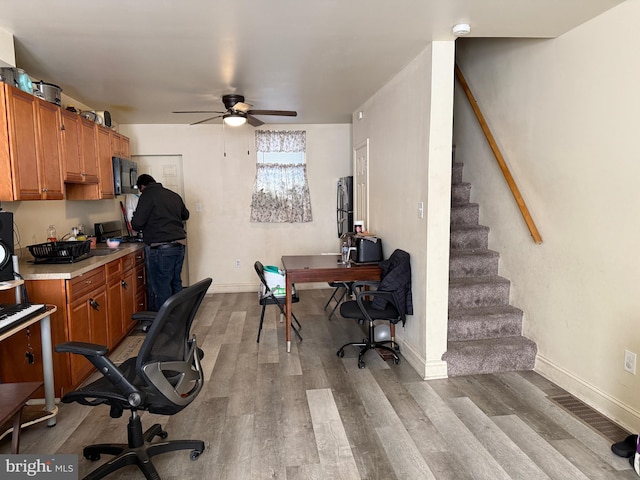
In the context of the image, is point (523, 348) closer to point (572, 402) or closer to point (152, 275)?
point (572, 402)

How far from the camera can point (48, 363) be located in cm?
262

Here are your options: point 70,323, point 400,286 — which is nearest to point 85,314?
point 70,323

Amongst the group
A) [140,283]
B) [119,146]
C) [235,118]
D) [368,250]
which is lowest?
[140,283]

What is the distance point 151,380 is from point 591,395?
2714mm

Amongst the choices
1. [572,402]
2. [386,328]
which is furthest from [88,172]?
[572,402]

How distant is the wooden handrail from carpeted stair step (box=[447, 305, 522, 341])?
0.69 metres

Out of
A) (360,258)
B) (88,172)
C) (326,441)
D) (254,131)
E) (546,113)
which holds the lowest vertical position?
(326,441)

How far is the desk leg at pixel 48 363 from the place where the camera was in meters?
2.61

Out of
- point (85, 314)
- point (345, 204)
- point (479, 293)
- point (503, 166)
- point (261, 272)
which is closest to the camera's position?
point (85, 314)

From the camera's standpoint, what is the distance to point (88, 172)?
13.3 ft

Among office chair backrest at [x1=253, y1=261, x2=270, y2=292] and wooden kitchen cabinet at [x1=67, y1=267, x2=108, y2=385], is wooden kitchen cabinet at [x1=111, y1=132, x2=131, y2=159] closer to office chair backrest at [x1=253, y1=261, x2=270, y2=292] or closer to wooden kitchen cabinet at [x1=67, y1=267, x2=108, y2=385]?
wooden kitchen cabinet at [x1=67, y1=267, x2=108, y2=385]

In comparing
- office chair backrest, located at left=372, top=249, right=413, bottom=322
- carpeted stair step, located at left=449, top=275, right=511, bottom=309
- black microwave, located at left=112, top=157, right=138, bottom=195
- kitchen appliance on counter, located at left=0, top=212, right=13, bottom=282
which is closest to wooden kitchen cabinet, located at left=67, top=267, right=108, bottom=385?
kitchen appliance on counter, located at left=0, top=212, right=13, bottom=282

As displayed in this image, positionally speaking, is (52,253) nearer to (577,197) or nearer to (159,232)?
(159,232)

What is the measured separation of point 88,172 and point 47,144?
82cm
